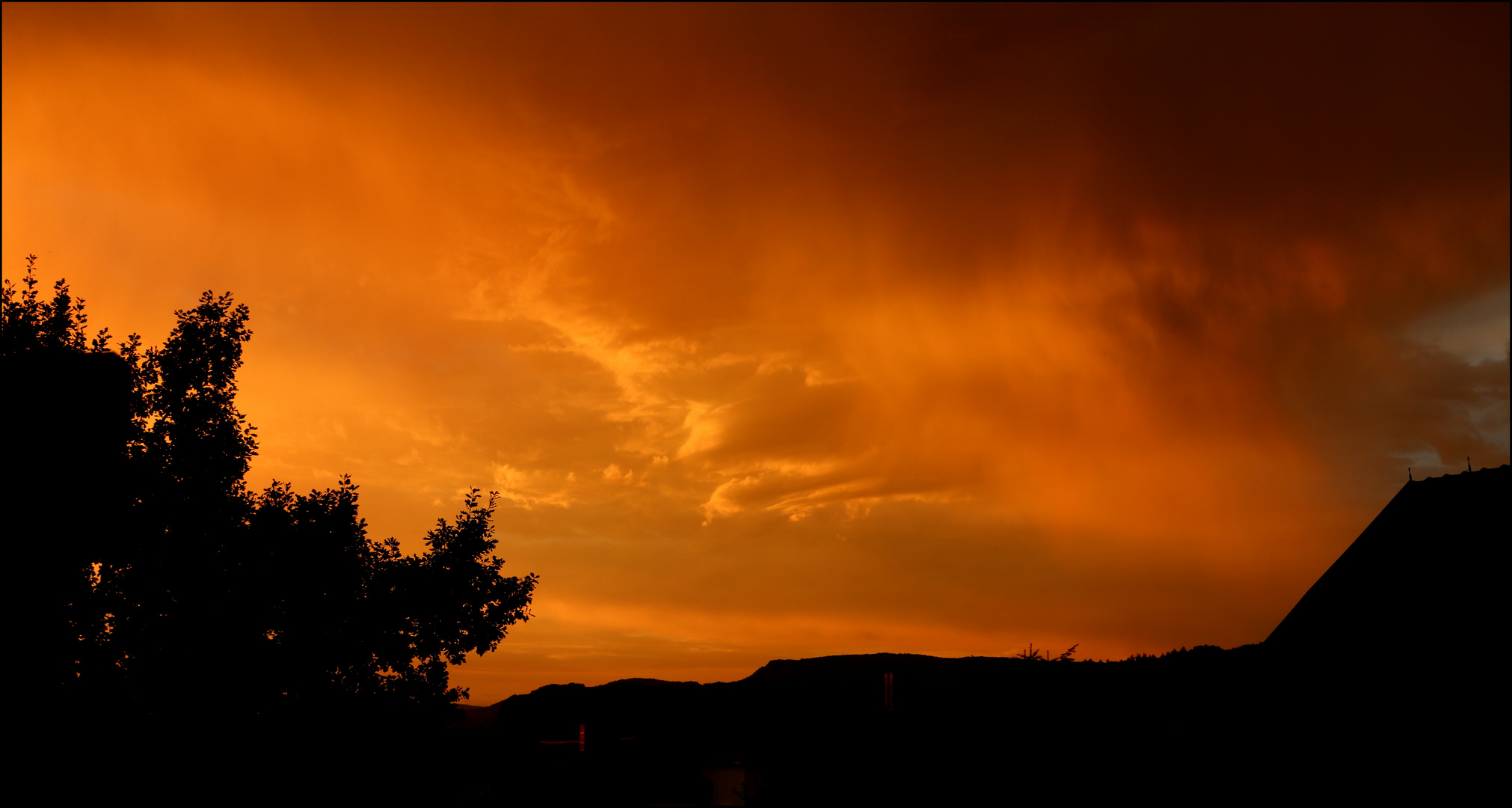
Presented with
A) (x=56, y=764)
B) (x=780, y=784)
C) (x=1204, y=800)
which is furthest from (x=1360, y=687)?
(x=56, y=764)

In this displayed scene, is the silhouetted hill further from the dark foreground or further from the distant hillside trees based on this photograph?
the distant hillside trees

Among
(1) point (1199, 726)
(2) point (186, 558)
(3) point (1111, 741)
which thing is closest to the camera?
(2) point (186, 558)

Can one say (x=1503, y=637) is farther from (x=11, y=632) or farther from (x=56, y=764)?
(x=11, y=632)

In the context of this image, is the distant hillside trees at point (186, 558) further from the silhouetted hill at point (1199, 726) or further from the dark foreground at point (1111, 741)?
the silhouetted hill at point (1199, 726)

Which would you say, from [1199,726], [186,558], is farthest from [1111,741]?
[186,558]

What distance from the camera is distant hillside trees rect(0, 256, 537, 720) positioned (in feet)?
77.3

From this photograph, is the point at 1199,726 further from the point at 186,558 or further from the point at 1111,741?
the point at 186,558

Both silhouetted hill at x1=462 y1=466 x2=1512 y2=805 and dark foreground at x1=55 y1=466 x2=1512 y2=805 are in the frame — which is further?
silhouetted hill at x1=462 y1=466 x2=1512 y2=805

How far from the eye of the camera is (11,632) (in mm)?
22250

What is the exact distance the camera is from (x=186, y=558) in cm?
2550

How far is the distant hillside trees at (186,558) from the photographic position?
23.5 metres

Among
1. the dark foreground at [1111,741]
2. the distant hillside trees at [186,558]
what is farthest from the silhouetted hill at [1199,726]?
the distant hillside trees at [186,558]

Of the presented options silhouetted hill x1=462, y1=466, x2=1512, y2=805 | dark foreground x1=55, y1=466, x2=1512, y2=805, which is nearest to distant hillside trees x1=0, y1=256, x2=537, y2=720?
dark foreground x1=55, y1=466, x2=1512, y2=805

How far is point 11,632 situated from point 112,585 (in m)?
3.12
